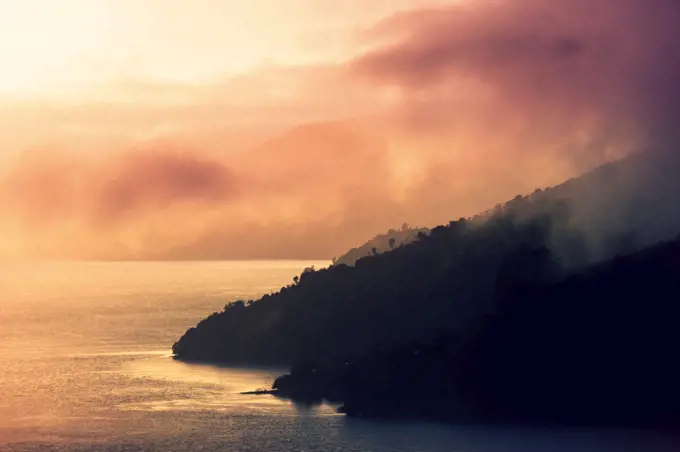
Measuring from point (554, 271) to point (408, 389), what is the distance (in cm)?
3452

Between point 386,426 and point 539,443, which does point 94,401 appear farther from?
point 539,443

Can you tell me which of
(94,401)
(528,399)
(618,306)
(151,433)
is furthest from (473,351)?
(94,401)

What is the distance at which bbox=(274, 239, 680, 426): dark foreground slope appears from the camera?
147 m

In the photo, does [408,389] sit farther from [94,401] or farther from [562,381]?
[94,401]

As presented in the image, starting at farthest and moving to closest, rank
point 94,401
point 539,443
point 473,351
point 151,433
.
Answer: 1. point 94,401
2. point 473,351
3. point 151,433
4. point 539,443

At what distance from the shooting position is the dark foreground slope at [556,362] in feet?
483

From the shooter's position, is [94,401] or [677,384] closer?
[677,384]

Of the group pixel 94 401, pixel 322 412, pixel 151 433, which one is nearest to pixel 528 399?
pixel 322 412

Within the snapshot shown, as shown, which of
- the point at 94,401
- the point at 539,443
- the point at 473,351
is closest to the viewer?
the point at 539,443

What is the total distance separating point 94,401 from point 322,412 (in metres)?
38.6

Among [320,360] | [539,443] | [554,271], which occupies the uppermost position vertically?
[554,271]

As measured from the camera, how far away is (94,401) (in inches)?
6713

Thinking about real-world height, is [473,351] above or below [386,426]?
above

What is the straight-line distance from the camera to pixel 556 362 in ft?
495
